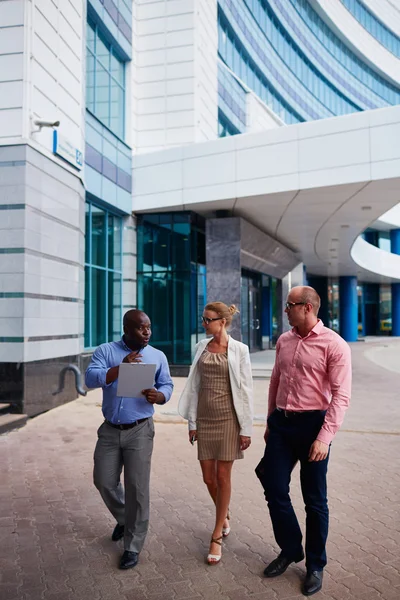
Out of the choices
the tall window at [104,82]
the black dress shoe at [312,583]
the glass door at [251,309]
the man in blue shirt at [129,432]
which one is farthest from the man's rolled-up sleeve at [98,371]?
the glass door at [251,309]

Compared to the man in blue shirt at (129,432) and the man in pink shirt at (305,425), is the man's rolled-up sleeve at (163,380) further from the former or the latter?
the man in pink shirt at (305,425)

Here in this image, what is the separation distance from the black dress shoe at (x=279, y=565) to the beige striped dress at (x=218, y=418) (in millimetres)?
709

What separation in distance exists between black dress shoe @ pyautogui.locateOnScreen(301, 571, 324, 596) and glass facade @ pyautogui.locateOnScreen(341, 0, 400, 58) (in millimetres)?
43059

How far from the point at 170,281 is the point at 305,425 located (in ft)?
40.0

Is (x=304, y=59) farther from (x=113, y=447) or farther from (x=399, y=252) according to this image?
(x=113, y=447)

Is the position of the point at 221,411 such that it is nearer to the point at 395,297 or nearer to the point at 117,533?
the point at 117,533

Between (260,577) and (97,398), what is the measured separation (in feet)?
25.4

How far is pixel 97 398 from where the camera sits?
35.4 feet

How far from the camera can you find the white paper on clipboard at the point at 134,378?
11.1 feet

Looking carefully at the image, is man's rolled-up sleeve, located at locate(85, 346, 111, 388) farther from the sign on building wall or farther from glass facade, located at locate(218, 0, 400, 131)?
glass facade, located at locate(218, 0, 400, 131)

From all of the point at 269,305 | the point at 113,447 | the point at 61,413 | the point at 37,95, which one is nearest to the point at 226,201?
the point at 37,95

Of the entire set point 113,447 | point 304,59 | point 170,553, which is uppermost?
point 304,59

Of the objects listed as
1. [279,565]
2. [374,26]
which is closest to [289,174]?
[279,565]

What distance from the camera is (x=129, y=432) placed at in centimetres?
360
